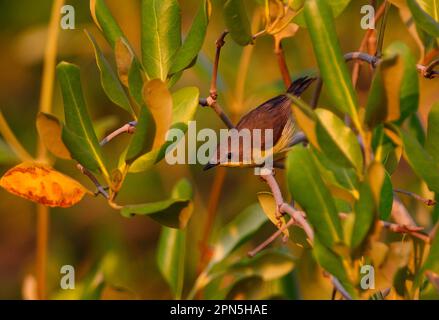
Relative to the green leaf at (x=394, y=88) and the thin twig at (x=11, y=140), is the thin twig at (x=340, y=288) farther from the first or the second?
the thin twig at (x=11, y=140)

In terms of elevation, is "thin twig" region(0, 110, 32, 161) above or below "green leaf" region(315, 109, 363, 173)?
above

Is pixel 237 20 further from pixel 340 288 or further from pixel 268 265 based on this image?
pixel 268 265

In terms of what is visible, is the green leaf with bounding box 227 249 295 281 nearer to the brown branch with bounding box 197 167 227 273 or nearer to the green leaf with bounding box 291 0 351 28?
the brown branch with bounding box 197 167 227 273

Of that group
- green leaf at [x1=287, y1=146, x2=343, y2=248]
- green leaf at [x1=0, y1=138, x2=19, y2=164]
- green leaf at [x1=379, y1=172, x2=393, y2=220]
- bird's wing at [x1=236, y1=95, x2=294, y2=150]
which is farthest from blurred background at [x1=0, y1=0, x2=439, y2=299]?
green leaf at [x1=287, y1=146, x2=343, y2=248]

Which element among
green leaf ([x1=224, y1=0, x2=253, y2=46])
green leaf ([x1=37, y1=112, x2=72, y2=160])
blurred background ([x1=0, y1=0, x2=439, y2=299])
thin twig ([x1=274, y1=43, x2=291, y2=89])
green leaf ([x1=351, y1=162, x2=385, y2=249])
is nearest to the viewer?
green leaf ([x1=351, y1=162, x2=385, y2=249])

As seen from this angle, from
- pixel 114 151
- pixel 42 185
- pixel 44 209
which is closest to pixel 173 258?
pixel 44 209

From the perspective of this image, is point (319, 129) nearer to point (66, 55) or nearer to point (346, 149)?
point (346, 149)

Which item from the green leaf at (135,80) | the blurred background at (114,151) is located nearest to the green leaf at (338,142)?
the green leaf at (135,80)
